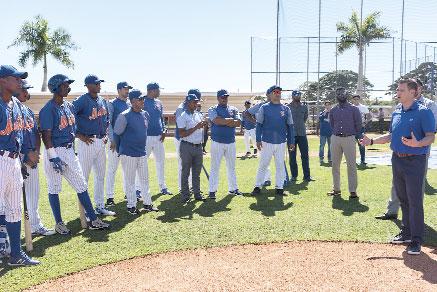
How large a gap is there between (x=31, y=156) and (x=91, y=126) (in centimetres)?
163

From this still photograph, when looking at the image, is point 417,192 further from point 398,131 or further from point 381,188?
point 381,188

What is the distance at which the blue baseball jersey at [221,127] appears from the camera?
9.62 metres

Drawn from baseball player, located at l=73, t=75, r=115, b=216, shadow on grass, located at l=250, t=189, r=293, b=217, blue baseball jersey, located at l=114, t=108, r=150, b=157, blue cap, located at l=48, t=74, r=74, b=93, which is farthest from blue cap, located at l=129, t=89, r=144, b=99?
shadow on grass, located at l=250, t=189, r=293, b=217

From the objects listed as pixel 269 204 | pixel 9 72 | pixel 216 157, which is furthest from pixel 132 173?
pixel 9 72

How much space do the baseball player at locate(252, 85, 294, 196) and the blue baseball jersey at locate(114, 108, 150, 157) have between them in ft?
9.10

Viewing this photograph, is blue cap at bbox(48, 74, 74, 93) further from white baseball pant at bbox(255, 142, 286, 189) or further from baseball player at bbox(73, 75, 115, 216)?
white baseball pant at bbox(255, 142, 286, 189)

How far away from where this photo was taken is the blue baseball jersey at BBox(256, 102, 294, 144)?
31.9ft

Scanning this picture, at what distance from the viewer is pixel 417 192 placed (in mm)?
6023

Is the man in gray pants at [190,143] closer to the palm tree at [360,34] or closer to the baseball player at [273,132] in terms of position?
the baseball player at [273,132]

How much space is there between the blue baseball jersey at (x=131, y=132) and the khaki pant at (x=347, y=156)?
13.3ft

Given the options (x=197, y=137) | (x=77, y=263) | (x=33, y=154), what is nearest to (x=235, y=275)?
(x=77, y=263)

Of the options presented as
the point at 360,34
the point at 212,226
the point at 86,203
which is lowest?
the point at 212,226

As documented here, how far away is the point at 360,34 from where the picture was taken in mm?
33781

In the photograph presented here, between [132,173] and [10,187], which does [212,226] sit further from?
[10,187]
